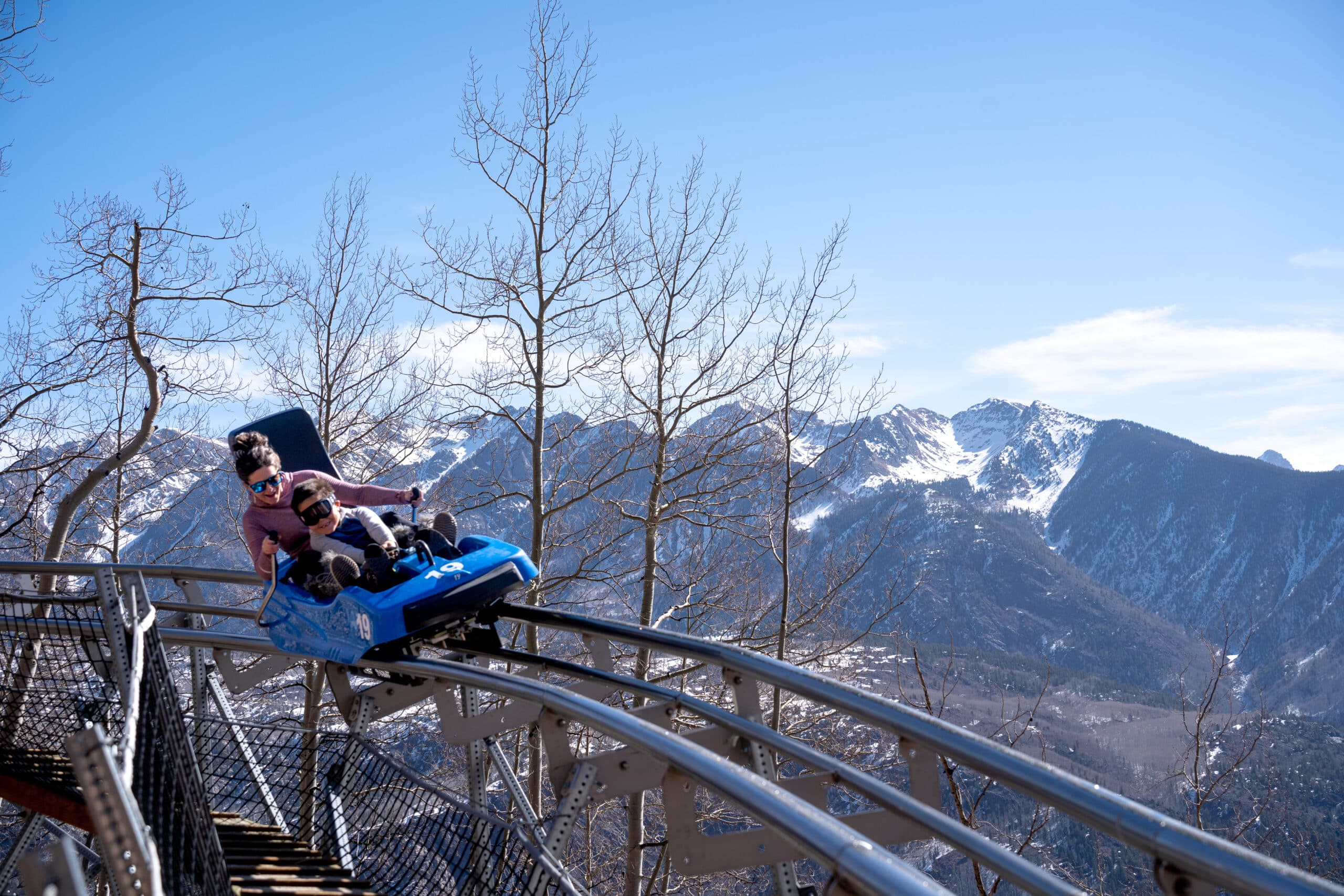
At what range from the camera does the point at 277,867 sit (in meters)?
3.99

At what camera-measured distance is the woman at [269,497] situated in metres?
5.01

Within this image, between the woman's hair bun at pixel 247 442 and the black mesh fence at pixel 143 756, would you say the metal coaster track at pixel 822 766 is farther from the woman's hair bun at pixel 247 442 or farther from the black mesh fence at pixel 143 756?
the woman's hair bun at pixel 247 442

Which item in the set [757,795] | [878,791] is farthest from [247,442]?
[757,795]

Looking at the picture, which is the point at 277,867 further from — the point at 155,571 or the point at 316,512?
the point at 155,571

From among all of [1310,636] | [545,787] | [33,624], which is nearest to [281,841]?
[33,624]

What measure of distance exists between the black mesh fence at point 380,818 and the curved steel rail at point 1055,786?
97 cm

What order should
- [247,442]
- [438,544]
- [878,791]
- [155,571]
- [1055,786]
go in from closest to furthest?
[1055,786]
[878,791]
[438,544]
[247,442]
[155,571]

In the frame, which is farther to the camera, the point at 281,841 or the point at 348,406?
the point at 348,406

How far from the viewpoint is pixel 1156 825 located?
2.04m

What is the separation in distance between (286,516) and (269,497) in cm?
13

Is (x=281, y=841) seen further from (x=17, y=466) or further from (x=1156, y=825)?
(x=17, y=466)

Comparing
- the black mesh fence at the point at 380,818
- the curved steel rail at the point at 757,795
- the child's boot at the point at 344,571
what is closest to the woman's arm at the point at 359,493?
the child's boot at the point at 344,571

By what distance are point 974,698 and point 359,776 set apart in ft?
657

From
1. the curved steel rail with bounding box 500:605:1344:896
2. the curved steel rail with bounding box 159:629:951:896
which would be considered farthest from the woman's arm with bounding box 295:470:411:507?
the curved steel rail with bounding box 500:605:1344:896
